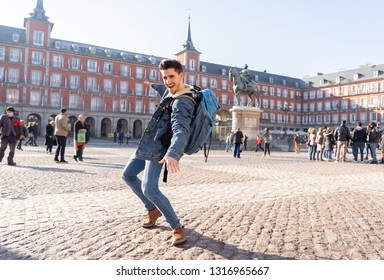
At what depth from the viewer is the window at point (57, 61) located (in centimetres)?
4688

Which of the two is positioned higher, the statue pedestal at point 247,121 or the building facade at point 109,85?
the building facade at point 109,85

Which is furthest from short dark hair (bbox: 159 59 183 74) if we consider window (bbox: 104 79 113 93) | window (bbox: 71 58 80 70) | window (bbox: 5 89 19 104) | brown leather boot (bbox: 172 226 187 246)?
window (bbox: 104 79 113 93)

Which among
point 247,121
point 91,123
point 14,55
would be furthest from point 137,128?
point 247,121

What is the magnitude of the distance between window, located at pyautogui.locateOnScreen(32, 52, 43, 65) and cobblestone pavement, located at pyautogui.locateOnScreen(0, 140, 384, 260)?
1775 inches

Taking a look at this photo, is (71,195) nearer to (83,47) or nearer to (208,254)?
(208,254)

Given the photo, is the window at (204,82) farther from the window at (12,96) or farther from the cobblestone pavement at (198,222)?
the cobblestone pavement at (198,222)

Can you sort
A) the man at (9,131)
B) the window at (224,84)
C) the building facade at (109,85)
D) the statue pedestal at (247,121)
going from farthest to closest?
the window at (224,84) → the building facade at (109,85) → the statue pedestal at (247,121) → the man at (9,131)

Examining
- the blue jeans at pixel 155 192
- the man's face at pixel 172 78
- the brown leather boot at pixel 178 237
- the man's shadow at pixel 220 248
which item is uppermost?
the man's face at pixel 172 78

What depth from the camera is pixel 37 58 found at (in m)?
45.7

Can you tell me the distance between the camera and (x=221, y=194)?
5.33m

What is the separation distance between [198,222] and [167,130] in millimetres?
1317

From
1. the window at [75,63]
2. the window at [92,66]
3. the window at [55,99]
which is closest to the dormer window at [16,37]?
the window at [75,63]

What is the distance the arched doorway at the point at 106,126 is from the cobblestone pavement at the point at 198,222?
4493cm

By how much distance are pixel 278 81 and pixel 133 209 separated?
7152cm
